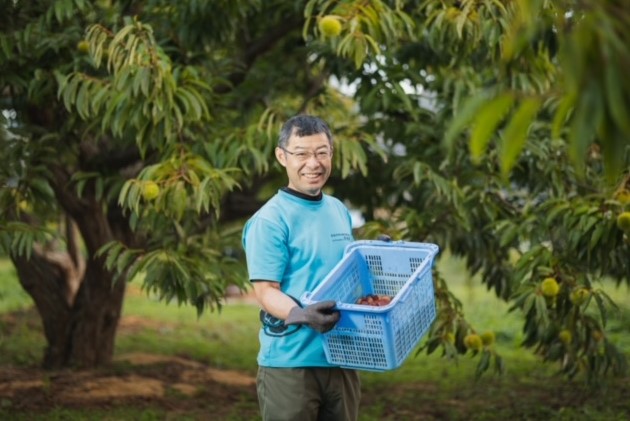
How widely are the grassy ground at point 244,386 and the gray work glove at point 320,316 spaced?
2.23 m

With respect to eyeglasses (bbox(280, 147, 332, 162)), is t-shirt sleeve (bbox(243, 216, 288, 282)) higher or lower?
lower

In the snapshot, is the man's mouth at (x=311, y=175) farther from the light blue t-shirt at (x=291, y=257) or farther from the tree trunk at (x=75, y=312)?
the tree trunk at (x=75, y=312)

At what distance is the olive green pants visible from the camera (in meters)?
3.26

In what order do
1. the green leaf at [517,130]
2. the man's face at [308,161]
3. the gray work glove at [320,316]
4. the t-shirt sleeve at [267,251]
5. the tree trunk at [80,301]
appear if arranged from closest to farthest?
1. the green leaf at [517,130]
2. the gray work glove at [320,316]
3. the t-shirt sleeve at [267,251]
4. the man's face at [308,161]
5. the tree trunk at [80,301]

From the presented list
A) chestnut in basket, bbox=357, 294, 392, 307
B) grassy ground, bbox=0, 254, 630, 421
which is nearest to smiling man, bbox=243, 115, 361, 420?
chestnut in basket, bbox=357, 294, 392, 307

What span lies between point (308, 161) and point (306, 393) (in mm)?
727

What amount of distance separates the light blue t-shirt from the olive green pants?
0.04 m

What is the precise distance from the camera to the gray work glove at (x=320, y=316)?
297 cm

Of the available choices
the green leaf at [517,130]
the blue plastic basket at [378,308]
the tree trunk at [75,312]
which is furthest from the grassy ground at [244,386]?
the green leaf at [517,130]

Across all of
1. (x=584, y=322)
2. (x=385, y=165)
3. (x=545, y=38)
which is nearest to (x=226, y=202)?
(x=385, y=165)

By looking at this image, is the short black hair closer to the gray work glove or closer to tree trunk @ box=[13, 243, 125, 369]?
the gray work glove

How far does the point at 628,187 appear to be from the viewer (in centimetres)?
443

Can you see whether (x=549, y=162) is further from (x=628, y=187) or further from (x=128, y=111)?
(x=128, y=111)

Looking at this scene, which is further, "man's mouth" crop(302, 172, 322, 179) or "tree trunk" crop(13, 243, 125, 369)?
"tree trunk" crop(13, 243, 125, 369)
